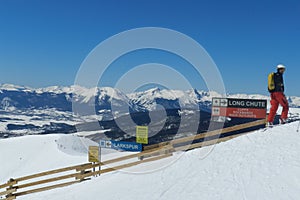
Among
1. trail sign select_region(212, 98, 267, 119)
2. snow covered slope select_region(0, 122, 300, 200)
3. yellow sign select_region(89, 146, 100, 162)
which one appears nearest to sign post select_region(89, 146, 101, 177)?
yellow sign select_region(89, 146, 100, 162)

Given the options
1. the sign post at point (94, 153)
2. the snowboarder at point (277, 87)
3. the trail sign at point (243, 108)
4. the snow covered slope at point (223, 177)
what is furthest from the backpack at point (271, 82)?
the sign post at point (94, 153)

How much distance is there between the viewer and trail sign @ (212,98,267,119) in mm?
13562

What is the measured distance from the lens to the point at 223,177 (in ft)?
35.5

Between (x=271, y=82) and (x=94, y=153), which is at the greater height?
(x=271, y=82)

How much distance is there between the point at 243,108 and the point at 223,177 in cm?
395

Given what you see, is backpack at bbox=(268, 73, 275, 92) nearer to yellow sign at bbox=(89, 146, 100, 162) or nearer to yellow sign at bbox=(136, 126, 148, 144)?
yellow sign at bbox=(136, 126, 148, 144)

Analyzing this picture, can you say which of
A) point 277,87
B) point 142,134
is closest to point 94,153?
point 142,134

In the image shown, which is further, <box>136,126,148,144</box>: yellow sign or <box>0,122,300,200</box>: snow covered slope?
<box>136,126,148,144</box>: yellow sign

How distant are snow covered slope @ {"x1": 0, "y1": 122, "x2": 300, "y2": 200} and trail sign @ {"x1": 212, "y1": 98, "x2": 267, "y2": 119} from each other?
2.94 ft

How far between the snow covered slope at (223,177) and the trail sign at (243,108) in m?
0.90

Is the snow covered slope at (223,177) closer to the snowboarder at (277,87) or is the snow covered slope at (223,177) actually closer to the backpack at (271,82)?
the snowboarder at (277,87)

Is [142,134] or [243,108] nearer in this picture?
[243,108]

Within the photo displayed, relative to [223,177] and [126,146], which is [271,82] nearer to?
[223,177]

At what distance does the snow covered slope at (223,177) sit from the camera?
9.49 m
